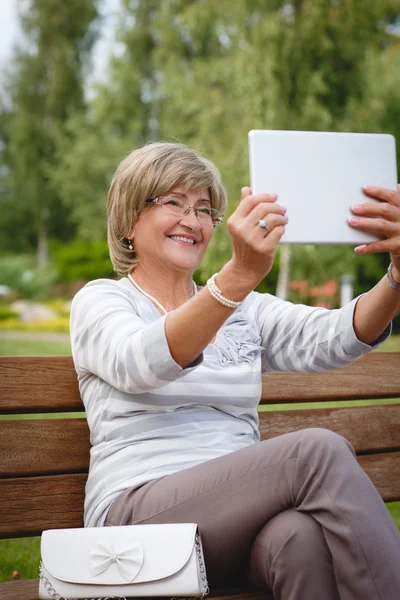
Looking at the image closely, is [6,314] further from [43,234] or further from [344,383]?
[344,383]

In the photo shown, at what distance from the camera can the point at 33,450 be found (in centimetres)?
241

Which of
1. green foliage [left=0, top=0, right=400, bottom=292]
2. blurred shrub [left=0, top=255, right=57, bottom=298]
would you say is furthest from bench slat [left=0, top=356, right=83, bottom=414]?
blurred shrub [left=0, top=255, right=57, bottom=298]

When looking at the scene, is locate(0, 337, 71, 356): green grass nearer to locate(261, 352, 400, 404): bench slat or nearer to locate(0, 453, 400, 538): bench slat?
locate(261, 352, 400, 404): bench slat

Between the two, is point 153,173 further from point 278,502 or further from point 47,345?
point 47,345

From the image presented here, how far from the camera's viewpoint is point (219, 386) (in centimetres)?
220

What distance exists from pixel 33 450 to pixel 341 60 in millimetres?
14004

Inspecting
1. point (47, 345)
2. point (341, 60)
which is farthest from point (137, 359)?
point (341, 60)

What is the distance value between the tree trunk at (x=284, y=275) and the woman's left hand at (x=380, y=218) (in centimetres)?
1324

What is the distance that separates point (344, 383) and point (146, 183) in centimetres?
114

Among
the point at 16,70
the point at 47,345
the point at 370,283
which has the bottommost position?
the point at 370,283

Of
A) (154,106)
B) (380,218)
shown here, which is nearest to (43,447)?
(380,218)

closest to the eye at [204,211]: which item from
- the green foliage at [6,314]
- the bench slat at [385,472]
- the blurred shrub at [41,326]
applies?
the bench slat at [385,472]

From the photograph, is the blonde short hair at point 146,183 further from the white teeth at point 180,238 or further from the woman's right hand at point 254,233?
the woman's right hand at point 254,233

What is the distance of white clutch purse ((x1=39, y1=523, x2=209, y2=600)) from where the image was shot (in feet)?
5.75
